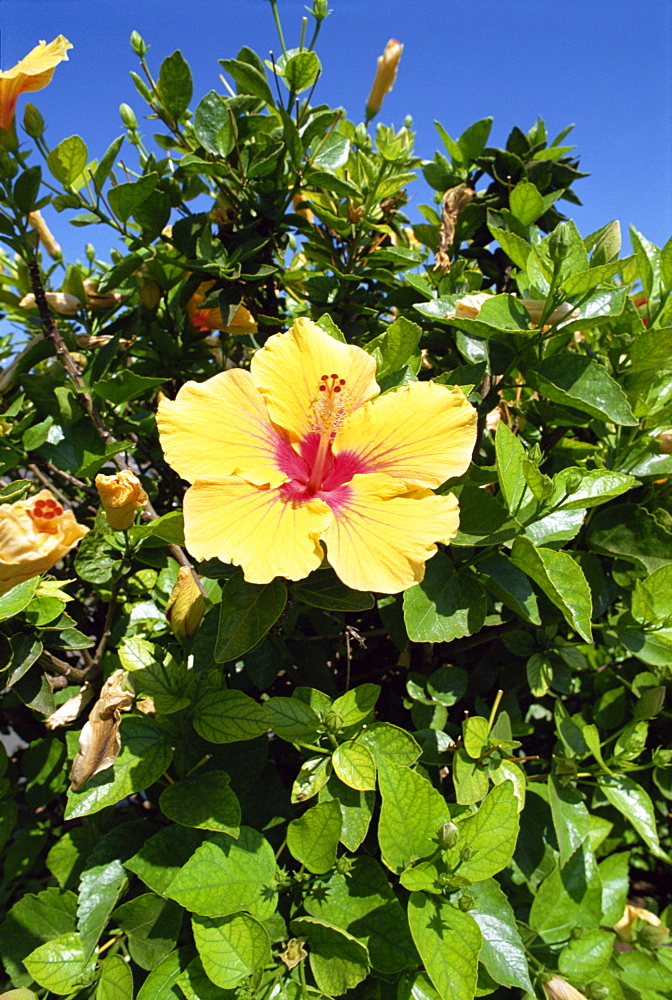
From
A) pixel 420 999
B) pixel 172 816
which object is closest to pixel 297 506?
pixel 172 816

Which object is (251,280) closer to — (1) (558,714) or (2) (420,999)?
(1) (558,714)

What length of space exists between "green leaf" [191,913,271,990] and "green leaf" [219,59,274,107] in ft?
6.42

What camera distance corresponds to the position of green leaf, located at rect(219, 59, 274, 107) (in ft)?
5.28

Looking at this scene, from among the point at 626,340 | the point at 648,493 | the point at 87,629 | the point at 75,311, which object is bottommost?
the point at 87,629

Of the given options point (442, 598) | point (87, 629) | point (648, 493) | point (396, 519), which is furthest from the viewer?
point (87, 629)

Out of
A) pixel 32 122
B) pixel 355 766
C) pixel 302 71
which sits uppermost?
pixel 302 71

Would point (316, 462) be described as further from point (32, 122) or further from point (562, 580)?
point (32, 122)

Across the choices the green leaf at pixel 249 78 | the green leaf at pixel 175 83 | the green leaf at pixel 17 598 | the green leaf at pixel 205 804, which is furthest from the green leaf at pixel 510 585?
the green leaf at pixel 175 83

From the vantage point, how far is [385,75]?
223 cm

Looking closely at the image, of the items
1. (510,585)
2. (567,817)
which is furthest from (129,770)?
(567,817)

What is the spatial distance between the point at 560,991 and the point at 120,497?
4.59ft

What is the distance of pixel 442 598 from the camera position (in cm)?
125

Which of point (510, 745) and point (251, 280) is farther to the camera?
point (251, 280)

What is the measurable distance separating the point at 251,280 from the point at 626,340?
3.28 ft
